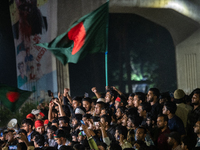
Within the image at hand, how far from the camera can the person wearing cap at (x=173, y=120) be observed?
4.59m

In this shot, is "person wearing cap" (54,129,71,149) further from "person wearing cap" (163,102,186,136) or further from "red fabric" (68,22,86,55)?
"red fabric" (68,22,86,55)

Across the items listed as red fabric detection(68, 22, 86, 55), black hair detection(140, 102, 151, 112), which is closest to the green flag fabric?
red fabric detection(68, 22, 86, 55)

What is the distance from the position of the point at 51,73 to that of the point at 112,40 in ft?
8.65

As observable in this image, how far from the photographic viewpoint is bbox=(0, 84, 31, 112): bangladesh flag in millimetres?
6898

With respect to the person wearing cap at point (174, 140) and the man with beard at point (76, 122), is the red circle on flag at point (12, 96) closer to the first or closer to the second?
the man with beard at point (76, 122)

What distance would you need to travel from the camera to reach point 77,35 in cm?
686

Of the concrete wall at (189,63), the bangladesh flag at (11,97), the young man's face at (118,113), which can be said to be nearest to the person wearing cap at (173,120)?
the young man's face at (118,113)

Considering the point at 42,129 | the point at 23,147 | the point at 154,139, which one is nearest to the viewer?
the point at 154,139

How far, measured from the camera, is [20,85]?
44.8 feet

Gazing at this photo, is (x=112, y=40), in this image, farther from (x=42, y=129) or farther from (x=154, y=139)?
(x=154, y=139)

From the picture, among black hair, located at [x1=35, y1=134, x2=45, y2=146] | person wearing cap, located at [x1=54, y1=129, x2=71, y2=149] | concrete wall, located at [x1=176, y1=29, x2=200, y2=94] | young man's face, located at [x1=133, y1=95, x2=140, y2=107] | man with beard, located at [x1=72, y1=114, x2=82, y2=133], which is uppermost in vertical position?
concrete wall, located at [x1=176, y1=29, x2=200, y2=94]

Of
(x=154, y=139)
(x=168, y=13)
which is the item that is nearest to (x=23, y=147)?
(x=154, y=139)

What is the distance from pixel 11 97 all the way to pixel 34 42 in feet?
20.4

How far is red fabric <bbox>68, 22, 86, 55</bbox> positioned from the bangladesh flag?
1.48 metres
